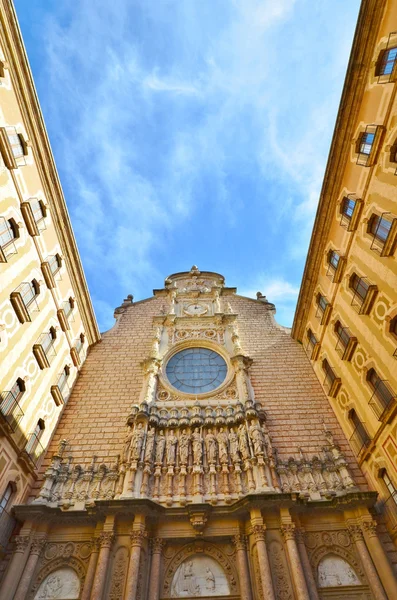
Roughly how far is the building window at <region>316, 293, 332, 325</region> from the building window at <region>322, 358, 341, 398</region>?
2.02m

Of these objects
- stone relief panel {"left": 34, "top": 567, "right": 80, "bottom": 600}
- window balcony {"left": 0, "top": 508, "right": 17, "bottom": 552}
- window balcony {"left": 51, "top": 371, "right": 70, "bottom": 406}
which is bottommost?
stone relief panel {"left": 34, "top": 567, "right": 80, "bottom": 600}

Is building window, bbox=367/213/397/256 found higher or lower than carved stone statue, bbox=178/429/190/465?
higher

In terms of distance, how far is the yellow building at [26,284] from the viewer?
11398 mm

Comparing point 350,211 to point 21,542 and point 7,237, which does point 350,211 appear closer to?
point 7,237

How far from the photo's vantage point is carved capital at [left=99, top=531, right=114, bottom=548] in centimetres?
1026

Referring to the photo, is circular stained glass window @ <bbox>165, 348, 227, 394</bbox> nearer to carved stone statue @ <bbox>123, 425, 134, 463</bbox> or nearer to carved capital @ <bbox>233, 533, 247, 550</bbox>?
carved stone statue @ <bbox>123, 425, 134, 463</bbox>

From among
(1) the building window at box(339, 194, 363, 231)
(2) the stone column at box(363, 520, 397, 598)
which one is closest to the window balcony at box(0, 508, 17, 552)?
(2) the stone column at box(363, 520, 397, 598)

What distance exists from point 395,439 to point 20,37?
755 inches

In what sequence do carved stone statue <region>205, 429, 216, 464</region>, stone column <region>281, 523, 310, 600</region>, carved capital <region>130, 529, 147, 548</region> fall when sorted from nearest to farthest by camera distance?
stone column <region>281, 523, 310, 600</region> → carved capital <region>130, 529, 147, 548</region> → carved stone statue <region>205, 429, 216, 464</region>

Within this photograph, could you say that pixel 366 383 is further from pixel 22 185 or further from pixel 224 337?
pixel 22 185

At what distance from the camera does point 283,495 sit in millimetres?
10789

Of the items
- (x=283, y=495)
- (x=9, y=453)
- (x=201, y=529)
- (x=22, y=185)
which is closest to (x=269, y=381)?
(x=283, y=495)

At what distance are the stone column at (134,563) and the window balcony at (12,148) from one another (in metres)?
13.3

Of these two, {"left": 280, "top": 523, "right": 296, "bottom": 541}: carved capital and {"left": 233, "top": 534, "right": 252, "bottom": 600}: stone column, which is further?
{"left": 280, "top": 523, "right": 296, "bottom": 541}: carved capital
